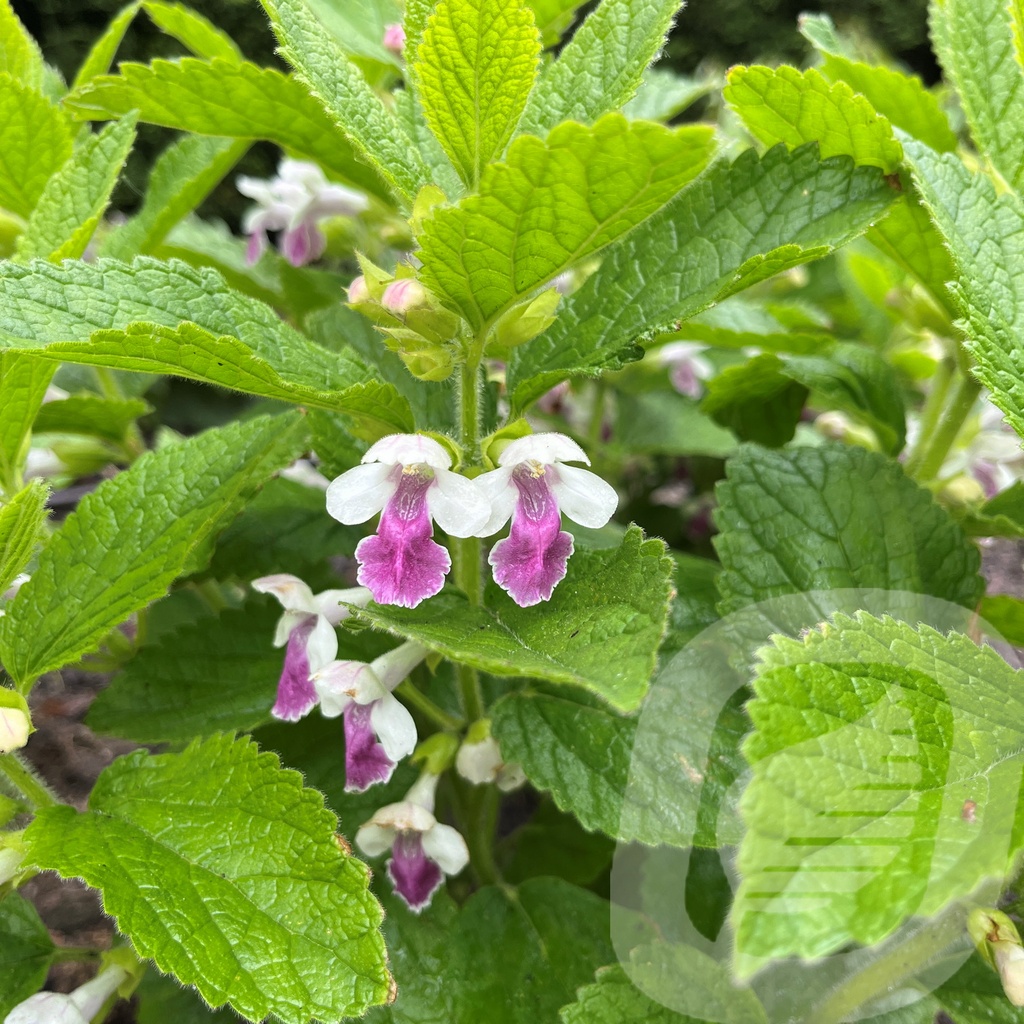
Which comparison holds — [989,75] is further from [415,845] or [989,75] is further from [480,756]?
[415,845]

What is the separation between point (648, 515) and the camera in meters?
1.74

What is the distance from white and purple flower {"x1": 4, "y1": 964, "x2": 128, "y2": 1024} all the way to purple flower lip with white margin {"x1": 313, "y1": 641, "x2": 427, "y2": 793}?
336 millimetres

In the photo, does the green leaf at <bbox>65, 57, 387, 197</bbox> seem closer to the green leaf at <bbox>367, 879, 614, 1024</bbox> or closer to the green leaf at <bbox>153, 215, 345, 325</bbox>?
the green leaf at <bbox>153, 215, 345, 325</bbox>

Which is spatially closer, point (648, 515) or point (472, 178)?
point (472, 178)

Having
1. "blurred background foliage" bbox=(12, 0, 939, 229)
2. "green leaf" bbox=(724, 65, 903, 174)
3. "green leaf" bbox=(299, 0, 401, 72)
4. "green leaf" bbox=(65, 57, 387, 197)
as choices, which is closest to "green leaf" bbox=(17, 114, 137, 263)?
"green leaf" bbox=(65, 57, 387, 197)

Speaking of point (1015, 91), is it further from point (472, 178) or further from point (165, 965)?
point (165, 965)

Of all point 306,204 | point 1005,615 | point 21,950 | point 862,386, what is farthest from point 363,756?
point 306,204

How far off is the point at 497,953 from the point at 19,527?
68cm

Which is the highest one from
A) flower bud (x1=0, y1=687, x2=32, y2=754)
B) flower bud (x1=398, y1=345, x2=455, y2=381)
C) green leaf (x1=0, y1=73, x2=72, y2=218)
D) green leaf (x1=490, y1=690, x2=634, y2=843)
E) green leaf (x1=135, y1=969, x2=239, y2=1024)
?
flower bud (x1=398, y1=345, x2=455, y2=381)

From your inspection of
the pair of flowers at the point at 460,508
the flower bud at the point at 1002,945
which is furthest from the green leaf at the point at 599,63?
the flower bud at the point at 1002,945

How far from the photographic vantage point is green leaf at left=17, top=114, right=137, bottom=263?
958 mm

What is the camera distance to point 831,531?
0.98 metres

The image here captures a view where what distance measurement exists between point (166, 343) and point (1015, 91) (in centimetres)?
95

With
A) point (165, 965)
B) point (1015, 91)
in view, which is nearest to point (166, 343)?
point (165, 965)
